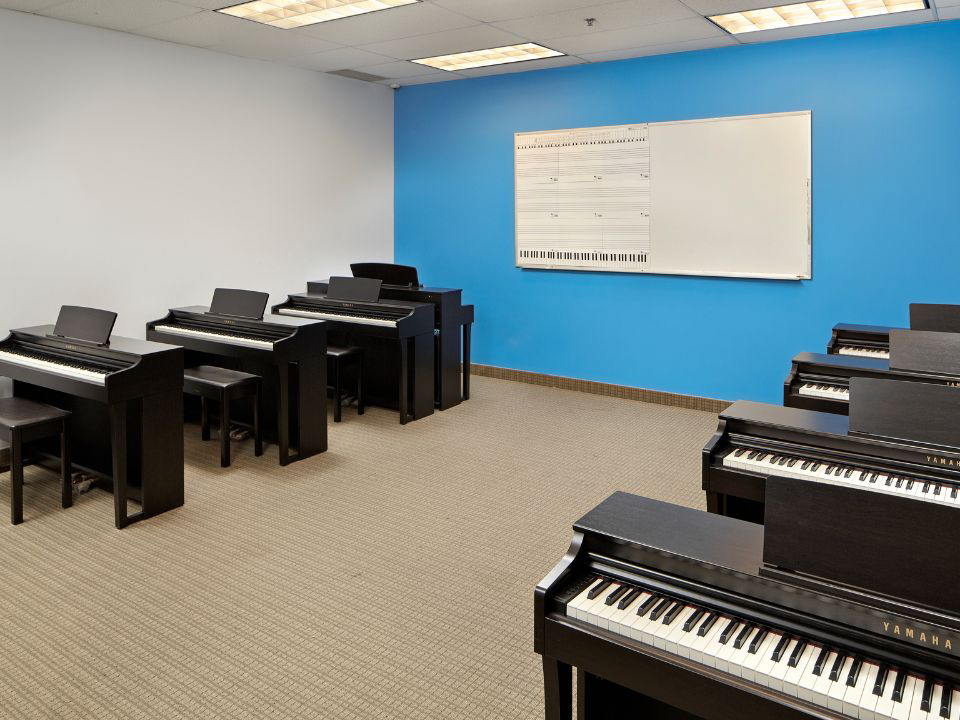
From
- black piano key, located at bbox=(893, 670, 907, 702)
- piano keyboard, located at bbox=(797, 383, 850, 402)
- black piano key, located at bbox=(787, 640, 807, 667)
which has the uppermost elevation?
piano keyboard, located at bbox=(797, 383, 850, 402)

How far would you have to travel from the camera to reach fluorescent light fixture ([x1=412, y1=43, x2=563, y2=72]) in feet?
17.8

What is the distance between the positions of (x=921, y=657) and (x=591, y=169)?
509cm

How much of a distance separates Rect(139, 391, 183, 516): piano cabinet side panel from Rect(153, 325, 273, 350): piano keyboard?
2.42 feet

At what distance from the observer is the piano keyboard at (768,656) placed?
1218 mm

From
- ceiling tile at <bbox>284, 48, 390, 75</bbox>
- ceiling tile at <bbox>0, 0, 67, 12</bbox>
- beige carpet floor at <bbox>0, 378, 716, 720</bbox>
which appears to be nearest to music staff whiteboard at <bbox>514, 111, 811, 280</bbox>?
ceiling tile at <bbox>284, 48, 390, 75</bbox>

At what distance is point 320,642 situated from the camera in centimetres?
256

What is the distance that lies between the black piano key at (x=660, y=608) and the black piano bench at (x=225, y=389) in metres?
3.27

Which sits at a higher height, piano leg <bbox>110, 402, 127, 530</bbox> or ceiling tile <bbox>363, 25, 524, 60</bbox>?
ceiling tile <bbox>363, 25, 524, 60</bbox>

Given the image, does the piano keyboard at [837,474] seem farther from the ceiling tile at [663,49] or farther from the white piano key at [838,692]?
the ceiling tile at [663,49]

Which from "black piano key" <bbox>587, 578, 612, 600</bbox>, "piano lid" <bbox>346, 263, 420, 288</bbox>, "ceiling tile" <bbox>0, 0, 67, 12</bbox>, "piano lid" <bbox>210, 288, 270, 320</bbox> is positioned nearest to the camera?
"black piano key" <bbox>587, 578, 612, 600</bbox>

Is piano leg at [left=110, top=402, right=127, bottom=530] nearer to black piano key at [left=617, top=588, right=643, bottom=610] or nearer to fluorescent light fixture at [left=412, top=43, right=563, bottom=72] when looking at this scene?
black piano key at [left=617, top=588, right=643, bottom=610]

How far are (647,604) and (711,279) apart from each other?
173 inches

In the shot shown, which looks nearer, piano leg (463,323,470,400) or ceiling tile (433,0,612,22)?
ceiling tile (433,0,612,22)

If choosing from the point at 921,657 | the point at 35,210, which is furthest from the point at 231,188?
the point at 921,657
